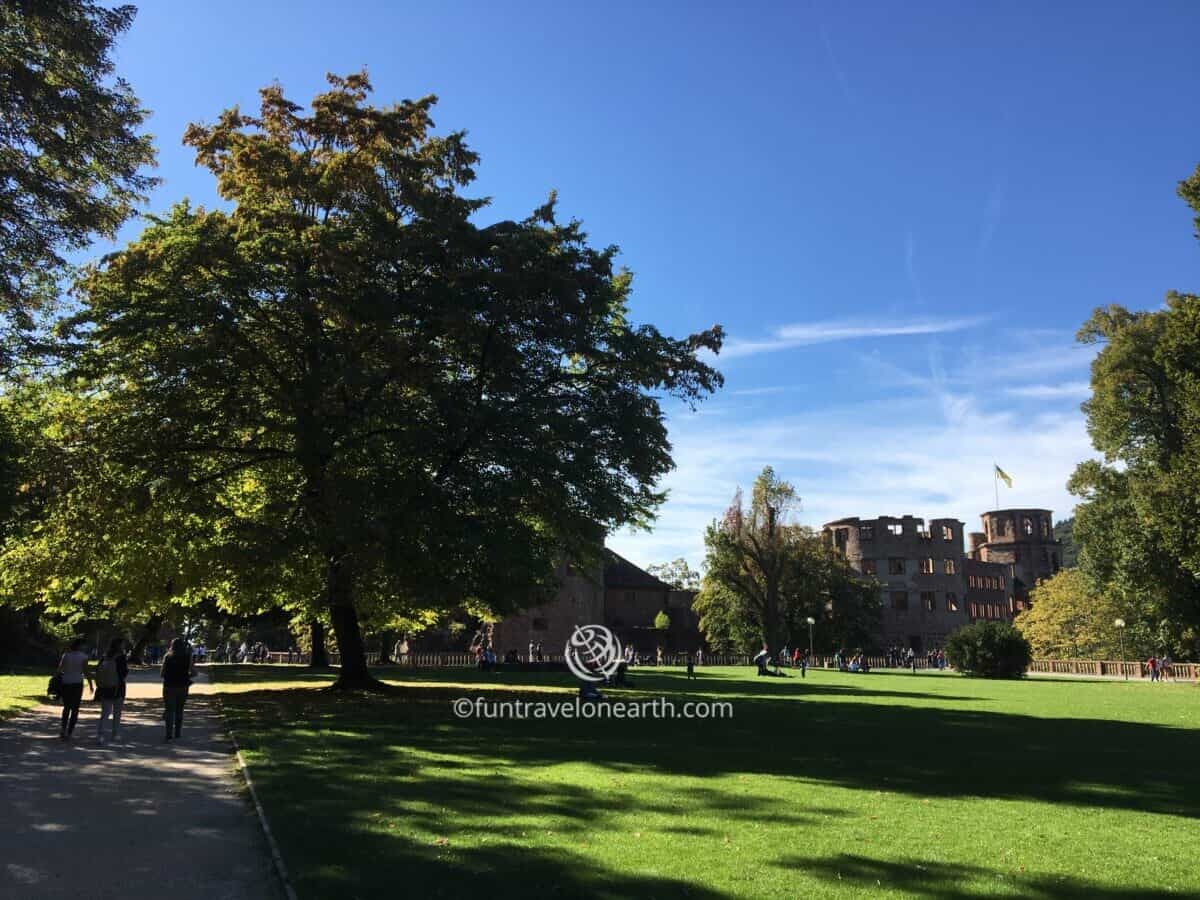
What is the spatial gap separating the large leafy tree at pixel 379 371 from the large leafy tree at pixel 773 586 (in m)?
45.6

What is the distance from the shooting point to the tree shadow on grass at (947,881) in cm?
643

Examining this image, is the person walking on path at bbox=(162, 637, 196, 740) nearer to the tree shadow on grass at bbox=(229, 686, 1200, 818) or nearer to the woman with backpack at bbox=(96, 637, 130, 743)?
the woman with backpack at bbox=(96, 637, 130, 743)

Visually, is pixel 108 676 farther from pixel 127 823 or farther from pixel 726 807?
pixel 726 807

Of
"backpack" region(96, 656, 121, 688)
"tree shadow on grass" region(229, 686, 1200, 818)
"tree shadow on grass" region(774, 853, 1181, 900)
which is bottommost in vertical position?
"tree shadow on grass" region(229, 686, 1200, 818)

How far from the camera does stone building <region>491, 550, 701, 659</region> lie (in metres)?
68.9

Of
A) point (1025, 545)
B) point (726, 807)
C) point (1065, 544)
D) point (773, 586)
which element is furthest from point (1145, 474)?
point (1065, 544)

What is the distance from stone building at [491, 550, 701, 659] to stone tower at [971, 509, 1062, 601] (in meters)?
49.9

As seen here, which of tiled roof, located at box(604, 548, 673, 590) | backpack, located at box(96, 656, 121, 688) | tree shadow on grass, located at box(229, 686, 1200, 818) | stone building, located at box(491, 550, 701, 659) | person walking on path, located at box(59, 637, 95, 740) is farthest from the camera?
tiled roof, located at box(604, 548, 673, 590)

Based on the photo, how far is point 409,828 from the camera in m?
8.09

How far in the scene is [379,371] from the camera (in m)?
21.2

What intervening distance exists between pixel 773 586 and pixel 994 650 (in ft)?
70.0

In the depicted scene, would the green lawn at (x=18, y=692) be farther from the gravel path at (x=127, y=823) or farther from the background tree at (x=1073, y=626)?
the background tree at (x=1073, y=626)

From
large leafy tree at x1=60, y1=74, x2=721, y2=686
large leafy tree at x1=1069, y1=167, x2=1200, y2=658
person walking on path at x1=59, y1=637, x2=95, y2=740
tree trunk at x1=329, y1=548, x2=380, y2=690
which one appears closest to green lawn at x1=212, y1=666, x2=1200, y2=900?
person walking on path at x1=59, y1=637, x2=95, y2=740

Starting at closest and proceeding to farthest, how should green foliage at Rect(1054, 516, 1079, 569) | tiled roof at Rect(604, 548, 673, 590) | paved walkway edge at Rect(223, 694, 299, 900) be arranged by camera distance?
paved walkway edge at Rect(223, 694, 299, 900) < tiled roof at Rect(604, 548, 673, 590) < green foliage at Rect(1054, 516, 1079, 569)
